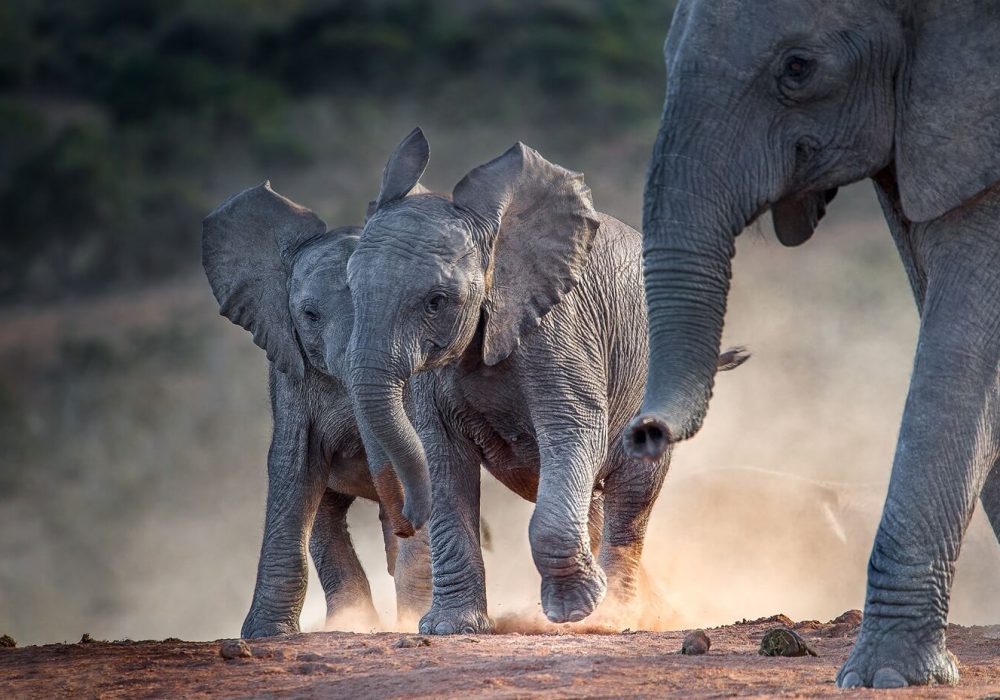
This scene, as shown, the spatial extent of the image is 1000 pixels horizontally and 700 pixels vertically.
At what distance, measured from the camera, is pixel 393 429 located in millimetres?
6570

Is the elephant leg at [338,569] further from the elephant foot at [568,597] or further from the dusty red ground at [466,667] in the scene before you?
the elephant foot at [568,597]

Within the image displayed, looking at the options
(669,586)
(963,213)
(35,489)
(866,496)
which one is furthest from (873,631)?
(35,489)

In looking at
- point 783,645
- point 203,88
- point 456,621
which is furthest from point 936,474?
point 203,88

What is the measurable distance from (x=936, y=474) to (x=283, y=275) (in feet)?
13.4

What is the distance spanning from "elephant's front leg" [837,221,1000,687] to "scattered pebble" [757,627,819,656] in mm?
863

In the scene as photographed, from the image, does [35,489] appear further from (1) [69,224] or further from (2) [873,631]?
(2) [873,631]

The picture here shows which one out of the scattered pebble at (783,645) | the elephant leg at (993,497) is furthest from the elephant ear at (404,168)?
the elephant leg at (993,497)

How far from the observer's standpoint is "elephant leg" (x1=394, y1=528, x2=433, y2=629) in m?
7.88

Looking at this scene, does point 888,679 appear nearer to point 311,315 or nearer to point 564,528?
point 564,528

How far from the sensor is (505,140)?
2958cm

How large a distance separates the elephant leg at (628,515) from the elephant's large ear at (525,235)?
0.99 meters

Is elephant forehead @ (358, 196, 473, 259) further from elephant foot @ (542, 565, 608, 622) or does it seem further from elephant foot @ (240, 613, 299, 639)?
elephant foot @ (240, 613, 299, 639)

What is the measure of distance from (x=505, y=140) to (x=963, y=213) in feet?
82.1

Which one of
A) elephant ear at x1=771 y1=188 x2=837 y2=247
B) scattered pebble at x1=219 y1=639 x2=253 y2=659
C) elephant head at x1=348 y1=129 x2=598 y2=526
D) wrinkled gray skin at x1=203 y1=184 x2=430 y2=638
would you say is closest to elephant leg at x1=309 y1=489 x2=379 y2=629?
wrinkled gray skin at x1=203 y1=184 x2=430 y2=638
